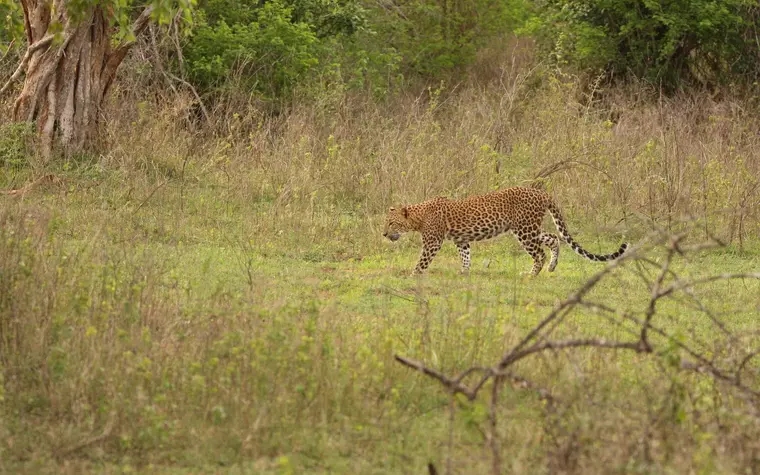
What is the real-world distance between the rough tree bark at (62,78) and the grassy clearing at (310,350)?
189 centimetres

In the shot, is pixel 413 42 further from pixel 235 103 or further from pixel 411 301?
pixel 411 301

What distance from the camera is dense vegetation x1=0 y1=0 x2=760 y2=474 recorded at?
20.5 feet

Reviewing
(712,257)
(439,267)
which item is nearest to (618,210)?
(712,257)

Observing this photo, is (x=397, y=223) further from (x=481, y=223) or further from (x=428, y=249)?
(x=481, y=223)

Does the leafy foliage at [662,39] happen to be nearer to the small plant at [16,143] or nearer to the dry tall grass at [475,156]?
the dry tall grass at [475,156]

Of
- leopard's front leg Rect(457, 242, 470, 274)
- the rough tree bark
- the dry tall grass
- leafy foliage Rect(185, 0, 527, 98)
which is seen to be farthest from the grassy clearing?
leafy foliage Rect(185, 0, 527, 98)

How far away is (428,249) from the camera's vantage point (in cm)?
1198

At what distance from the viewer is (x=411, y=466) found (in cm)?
626

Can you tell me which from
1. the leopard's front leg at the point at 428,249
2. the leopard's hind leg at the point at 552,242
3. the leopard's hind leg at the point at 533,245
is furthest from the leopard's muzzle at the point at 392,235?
the leopard's hind leg at the point at 552,242

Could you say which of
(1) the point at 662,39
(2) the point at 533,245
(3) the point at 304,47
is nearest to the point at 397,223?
(2) the point at 533,245

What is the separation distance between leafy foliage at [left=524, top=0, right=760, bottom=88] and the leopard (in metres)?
10.7

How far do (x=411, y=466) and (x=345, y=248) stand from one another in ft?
21.4

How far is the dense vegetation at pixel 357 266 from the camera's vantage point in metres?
6.25

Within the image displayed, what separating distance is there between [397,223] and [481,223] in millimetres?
801
